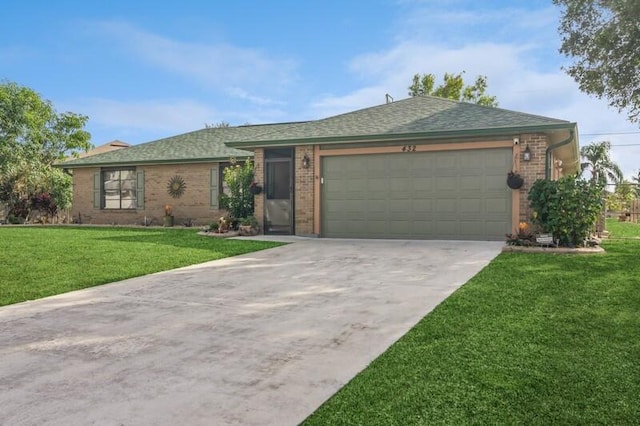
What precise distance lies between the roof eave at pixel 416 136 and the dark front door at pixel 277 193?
20.6 inches

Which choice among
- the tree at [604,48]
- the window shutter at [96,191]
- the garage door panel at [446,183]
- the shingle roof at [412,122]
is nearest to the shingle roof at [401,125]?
the shingle roof at [412,122]

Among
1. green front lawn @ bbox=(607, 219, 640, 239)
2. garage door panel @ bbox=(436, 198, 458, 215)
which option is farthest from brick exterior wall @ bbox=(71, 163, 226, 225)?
green front lawn @ bbox=(607, 219, 640, 239)

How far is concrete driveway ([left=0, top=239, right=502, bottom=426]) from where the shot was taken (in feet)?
8.75

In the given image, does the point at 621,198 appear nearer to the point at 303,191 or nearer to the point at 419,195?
the point at 419,195

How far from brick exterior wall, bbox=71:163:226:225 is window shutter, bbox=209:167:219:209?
135 mm

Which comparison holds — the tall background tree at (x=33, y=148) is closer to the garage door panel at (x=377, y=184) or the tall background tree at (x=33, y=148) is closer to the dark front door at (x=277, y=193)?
the dark front door at (x=277, y=193)

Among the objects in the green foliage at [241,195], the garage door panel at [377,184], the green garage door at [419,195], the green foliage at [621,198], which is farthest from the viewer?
the green foliage at [621,198]

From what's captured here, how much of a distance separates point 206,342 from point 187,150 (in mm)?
15781

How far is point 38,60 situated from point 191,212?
17.4m

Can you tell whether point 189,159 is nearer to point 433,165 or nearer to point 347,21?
point 347,21

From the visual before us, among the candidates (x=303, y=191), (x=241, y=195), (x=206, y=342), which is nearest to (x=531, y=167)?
(x=303, y=191)

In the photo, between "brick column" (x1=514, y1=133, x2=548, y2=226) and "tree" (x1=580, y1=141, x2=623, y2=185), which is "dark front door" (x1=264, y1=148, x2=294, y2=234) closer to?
"brick column" (x1=514, y1=133, x2=548, y2=226)

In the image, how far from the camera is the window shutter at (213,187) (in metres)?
17.3

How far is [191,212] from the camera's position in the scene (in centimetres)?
1778
